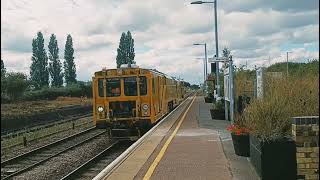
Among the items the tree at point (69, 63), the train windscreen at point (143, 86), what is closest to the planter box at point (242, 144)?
the train windscreen at point (143, 86)

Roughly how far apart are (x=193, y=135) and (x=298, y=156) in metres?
10.3

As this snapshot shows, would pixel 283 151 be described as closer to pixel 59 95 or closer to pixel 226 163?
pixel 226 163

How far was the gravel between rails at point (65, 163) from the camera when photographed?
14512 millimetres

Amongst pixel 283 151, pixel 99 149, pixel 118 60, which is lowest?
pixel 99 149

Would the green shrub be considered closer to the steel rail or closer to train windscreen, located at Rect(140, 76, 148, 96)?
the steel rail

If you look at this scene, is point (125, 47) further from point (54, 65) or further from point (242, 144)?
point (242, 144)

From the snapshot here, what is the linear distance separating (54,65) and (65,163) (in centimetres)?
8586

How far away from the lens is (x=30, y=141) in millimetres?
23969

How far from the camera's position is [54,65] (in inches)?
3954

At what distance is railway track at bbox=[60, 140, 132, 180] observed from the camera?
14.0m

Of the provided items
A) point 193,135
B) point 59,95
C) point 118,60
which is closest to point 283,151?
point 193,135

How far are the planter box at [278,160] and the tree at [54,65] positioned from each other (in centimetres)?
9393

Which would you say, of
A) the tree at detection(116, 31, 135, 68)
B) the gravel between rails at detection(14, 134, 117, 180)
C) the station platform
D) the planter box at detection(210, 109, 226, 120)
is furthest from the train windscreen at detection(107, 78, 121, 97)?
the tree at detection(116, 31, 135, 68)

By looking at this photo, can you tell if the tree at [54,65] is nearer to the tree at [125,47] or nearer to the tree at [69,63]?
the tree at [69,63]
